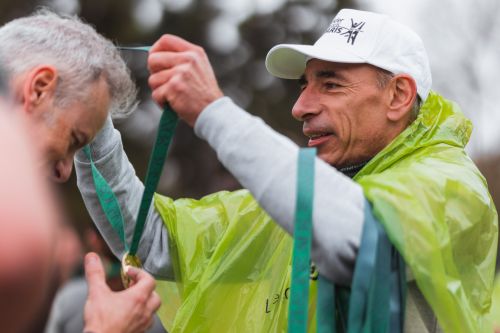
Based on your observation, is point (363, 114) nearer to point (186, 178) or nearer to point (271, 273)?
point (271, 273)

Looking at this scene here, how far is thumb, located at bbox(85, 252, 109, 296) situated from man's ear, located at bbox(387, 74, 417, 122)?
1149mm

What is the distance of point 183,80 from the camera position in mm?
2146

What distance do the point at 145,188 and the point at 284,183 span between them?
0.44 metres

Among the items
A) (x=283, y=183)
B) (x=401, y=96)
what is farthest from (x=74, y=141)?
(x=401, y=96)

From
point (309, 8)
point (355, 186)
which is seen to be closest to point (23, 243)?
point (355, 186)

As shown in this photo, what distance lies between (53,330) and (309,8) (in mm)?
14407

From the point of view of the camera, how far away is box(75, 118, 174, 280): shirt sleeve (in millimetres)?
2771

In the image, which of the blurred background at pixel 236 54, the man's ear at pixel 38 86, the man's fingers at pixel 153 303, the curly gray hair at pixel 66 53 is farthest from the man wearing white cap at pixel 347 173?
the blurred background at pixel 236 54

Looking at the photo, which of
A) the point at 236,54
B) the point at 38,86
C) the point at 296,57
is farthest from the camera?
the point at 236,54

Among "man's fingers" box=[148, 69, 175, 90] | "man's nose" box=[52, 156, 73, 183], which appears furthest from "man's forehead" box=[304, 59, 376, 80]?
"man's nose" box=[52, 156, 73, 183]

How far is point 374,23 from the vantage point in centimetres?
282

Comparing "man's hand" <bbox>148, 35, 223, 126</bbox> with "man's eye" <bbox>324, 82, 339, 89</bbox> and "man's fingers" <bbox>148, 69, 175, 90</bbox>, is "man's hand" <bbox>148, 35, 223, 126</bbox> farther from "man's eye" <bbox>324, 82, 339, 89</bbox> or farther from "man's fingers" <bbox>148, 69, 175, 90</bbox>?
"man's eye" <bbox>324, 82, 339, 89</bbox>

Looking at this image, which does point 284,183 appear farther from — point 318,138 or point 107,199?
point 107,199

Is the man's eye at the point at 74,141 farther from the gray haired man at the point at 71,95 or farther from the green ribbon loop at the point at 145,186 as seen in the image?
the green ribbon loop at the point at 145,186
